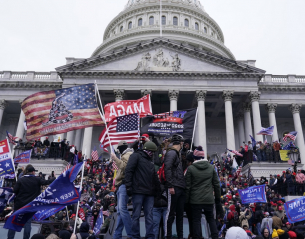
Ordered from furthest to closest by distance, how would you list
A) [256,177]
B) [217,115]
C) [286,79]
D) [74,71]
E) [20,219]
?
[217,115] → [286,79] → [74,71] → [256,177] → [20,219]

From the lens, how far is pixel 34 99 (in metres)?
11.0

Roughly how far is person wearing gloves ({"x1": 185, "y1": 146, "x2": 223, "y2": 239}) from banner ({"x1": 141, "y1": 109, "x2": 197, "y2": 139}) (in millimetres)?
4956

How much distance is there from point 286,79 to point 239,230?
121 feet

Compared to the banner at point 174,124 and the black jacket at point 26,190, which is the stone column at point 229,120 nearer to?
the banner at point 174,124

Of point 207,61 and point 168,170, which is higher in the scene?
point 207,61

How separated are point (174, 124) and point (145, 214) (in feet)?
21.2

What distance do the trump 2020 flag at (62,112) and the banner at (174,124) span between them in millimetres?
3138

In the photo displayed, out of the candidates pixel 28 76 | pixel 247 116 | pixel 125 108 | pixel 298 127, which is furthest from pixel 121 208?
pixel 28 76

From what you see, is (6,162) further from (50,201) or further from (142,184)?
(142,184)

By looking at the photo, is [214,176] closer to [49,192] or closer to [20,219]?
[49,192]

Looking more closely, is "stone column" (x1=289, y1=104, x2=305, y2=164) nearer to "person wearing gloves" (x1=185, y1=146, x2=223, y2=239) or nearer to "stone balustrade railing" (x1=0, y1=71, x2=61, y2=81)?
"stone balustrade railing" (x1=0, y1=71, x2=61, y2=81)

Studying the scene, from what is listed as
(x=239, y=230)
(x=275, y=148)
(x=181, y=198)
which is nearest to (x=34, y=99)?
(x=181, y=198)

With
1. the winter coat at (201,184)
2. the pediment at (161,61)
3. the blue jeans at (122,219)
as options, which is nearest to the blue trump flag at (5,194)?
the blue jeans at (122,219)

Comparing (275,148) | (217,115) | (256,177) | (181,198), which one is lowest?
(181,198)
